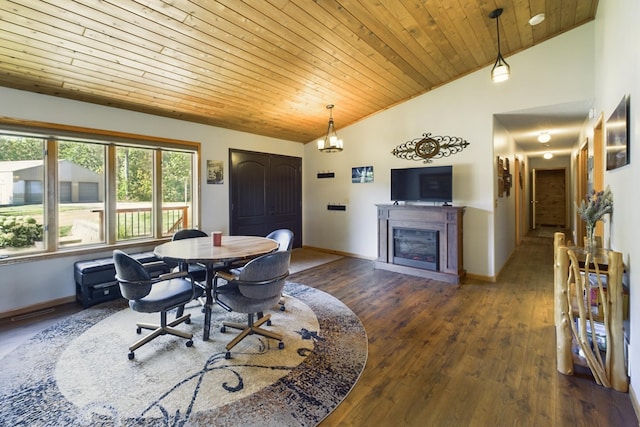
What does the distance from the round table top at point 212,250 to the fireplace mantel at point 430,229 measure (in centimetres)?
240

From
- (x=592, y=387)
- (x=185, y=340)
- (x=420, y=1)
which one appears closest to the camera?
(x=592, y=387)

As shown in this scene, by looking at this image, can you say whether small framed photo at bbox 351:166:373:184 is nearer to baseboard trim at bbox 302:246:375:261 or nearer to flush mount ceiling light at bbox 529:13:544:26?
baseboard trim at bbox 302:246:375:261

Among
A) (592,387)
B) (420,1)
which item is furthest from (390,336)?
(420,1)

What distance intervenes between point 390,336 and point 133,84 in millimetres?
3866

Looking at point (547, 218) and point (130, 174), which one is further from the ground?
point (130, 174)

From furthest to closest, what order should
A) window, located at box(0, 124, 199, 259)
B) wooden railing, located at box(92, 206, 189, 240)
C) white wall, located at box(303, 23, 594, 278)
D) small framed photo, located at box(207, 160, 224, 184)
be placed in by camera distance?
small framed photo, located at box(207, 160, 224, 184) < wooden railing, located at box(92, 206, 189, 240) < white wall, located at box(303, 23, 594, 278) < window, located at box(0, 124, 199, 259)

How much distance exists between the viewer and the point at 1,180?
3.15 meters

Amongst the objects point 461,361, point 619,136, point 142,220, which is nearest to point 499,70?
point 619,136

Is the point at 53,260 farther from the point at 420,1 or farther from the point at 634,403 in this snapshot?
the point at 634,403

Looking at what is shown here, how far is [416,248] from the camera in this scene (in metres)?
4.75

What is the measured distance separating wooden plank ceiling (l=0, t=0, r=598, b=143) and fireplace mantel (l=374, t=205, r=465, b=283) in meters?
1.97

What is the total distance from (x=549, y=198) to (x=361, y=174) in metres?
8.22

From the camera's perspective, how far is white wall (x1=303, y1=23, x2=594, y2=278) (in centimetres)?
377

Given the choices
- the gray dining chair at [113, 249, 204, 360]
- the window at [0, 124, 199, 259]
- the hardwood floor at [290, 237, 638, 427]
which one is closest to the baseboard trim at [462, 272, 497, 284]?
the hardwood floor at [290, 237, 638, 427]
